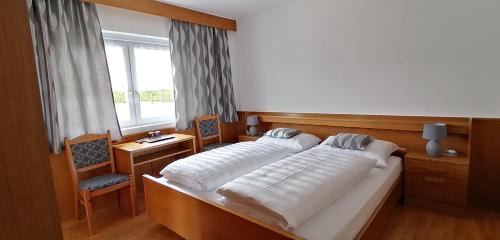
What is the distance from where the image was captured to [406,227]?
2338 mm

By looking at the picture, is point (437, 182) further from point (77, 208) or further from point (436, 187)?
point (77, 208)

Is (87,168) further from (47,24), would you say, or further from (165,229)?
(47,24)

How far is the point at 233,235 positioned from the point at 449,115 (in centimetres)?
246

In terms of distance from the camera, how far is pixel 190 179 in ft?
7.47

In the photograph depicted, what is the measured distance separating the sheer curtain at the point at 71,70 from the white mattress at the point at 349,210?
118cm

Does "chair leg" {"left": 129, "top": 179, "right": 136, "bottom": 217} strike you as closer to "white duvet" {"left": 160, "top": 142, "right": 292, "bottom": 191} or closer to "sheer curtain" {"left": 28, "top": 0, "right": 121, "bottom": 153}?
"white duvet" {"left": 160, "top": 142, "right": 292, "bottom": 191}

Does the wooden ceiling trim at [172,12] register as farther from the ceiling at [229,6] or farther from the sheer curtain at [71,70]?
the sheer curtain at [71,70]

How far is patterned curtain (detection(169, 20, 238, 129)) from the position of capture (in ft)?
11.9

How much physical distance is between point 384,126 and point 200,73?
2551mm

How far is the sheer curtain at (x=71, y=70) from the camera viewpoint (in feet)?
8.23

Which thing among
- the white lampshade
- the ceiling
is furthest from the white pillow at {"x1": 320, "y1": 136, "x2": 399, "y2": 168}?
the ceiling

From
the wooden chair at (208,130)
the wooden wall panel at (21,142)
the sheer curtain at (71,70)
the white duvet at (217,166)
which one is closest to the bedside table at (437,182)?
the white duvet at (217,166)

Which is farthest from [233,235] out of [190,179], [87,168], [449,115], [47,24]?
[47,24]

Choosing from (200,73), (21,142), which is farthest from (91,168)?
(21,142)
